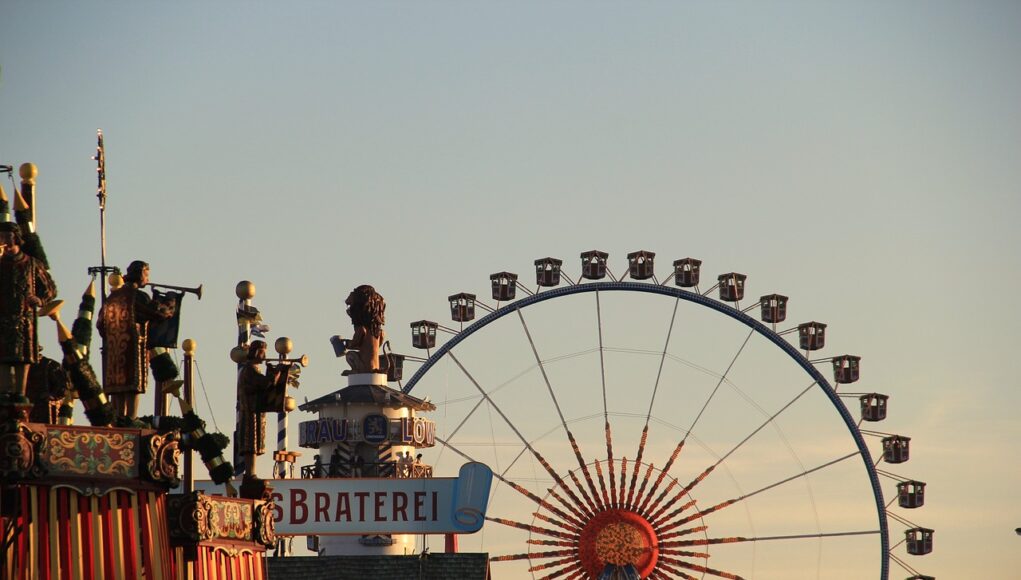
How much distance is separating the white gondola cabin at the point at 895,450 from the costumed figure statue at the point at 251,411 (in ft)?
88.4

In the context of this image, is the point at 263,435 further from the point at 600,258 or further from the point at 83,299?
the point at 600,258

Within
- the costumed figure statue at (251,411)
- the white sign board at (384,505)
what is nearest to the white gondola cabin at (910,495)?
the white sign board at (384,505)

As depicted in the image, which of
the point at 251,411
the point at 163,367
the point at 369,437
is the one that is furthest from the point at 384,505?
the point at 163,367

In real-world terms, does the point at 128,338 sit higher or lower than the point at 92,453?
higher

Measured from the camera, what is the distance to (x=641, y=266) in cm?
5697

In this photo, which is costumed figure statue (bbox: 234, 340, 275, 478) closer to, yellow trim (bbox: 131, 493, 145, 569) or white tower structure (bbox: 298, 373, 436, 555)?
yellow trim (bbox: 131, 493, 145, 569)

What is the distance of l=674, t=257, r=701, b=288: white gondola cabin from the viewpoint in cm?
5634

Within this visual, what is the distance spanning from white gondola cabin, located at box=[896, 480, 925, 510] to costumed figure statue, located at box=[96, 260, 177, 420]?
31.9 metres

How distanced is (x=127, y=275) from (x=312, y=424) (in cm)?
2738

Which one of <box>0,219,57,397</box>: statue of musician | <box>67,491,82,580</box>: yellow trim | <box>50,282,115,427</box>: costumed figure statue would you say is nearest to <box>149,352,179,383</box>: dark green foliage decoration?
<box>50,282,115,427</box>: costumed figure statue

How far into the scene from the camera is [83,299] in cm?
2798

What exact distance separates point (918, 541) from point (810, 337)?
233 inches

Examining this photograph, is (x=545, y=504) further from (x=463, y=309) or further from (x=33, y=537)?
(x=33, y=537)

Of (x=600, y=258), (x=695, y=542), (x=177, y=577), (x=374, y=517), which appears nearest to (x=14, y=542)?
(x=177, y=577)
